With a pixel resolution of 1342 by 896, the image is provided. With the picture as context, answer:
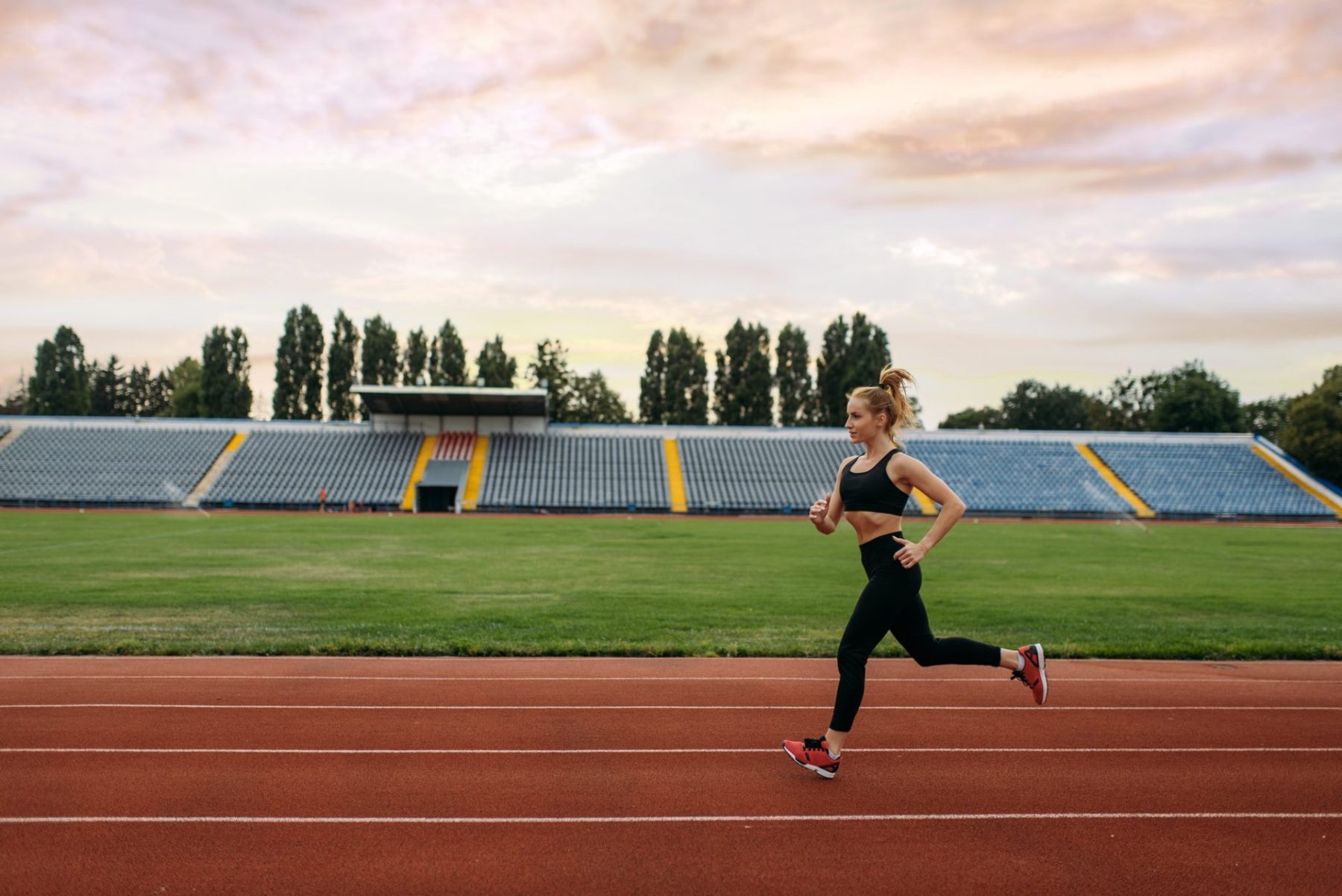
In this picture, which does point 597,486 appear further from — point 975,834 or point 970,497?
point 975,834

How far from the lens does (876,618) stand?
5.62m

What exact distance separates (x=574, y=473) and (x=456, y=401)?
8156 millimetres

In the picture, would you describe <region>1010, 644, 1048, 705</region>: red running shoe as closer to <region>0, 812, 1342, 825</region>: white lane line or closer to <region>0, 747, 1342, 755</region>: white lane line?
<region>0, 747, 1342, 755</region>: white lane line

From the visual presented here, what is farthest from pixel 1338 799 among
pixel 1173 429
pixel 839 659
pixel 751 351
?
pixel 1173 429

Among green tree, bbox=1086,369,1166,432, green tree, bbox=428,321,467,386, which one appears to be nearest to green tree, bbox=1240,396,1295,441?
green tree, bbox=1086,369,1166,432

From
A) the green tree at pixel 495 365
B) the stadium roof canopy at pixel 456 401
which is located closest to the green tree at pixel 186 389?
the green tree at pixel 495 365

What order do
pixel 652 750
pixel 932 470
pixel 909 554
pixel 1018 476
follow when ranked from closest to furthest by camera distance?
pixel 909 554 → pixel 652 750 → pixel 1018 476 → pixel 932 470

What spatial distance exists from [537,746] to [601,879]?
2.14 metres

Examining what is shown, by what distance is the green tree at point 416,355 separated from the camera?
74562 mm

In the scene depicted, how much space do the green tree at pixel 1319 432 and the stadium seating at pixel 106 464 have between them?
6305 centimetres

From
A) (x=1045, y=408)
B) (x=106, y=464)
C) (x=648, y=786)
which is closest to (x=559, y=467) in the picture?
(x=106, y=464)

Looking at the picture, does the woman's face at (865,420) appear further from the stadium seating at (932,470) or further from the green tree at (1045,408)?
the green tree at (1045,408)

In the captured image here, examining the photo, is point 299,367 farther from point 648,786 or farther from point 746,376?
point 648,786

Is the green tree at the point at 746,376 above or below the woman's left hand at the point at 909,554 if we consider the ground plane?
above
